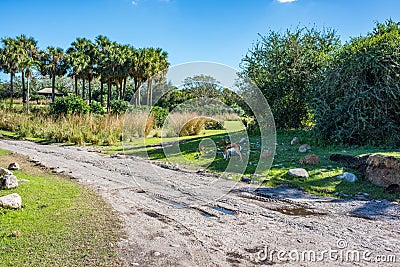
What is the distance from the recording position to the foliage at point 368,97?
10406 mm

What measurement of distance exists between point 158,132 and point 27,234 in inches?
517

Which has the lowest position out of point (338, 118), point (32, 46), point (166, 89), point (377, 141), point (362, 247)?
point (362, 247)

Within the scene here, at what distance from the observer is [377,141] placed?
34.0 ft

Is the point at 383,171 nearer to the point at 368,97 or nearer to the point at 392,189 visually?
the point at 392,189

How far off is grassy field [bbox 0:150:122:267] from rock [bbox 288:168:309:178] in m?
4.24

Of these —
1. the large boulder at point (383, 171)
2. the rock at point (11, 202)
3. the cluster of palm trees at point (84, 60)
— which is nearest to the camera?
the rock at point (11, 202)

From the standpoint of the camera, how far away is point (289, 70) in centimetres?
1443

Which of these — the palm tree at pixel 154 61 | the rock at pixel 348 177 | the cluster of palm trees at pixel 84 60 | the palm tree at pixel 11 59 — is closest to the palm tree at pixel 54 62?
the cluster of palm trees at pixel 84 60

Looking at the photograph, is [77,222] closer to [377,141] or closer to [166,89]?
[166,89]

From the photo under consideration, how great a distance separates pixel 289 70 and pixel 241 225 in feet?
35.8

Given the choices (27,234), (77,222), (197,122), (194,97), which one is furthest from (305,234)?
(197,122)

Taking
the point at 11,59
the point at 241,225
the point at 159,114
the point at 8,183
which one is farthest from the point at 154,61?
the point at 241,225

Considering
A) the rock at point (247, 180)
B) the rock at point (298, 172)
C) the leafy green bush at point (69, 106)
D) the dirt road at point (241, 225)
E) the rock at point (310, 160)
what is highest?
the leafy green bush at point (69, 106)

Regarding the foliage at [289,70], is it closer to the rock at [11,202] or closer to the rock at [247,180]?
the rock at [247,180]
